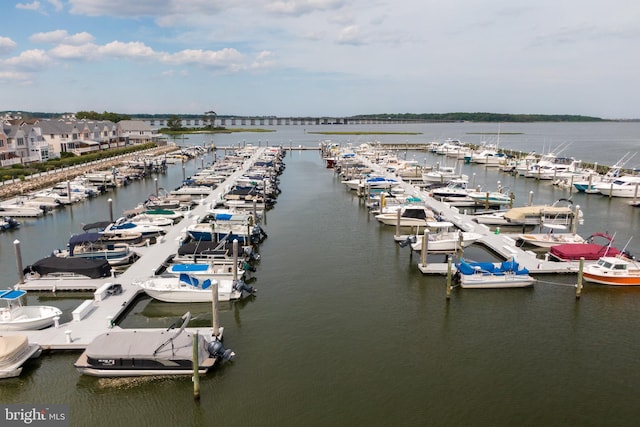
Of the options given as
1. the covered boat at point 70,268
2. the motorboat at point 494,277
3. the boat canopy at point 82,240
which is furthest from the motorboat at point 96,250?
the motorboat at point 494,277

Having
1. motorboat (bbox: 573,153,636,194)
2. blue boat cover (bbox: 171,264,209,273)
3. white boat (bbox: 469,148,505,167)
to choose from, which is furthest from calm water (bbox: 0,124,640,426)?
white boat (bbox: 469,148,505,167)

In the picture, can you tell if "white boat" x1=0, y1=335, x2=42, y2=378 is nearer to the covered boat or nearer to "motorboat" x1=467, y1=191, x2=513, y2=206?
the covered boat

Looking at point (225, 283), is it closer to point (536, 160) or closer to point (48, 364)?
point (48, 364)

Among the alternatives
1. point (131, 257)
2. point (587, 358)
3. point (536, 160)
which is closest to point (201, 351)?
point (131, 257)

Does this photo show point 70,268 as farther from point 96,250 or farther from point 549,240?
point 549,240
